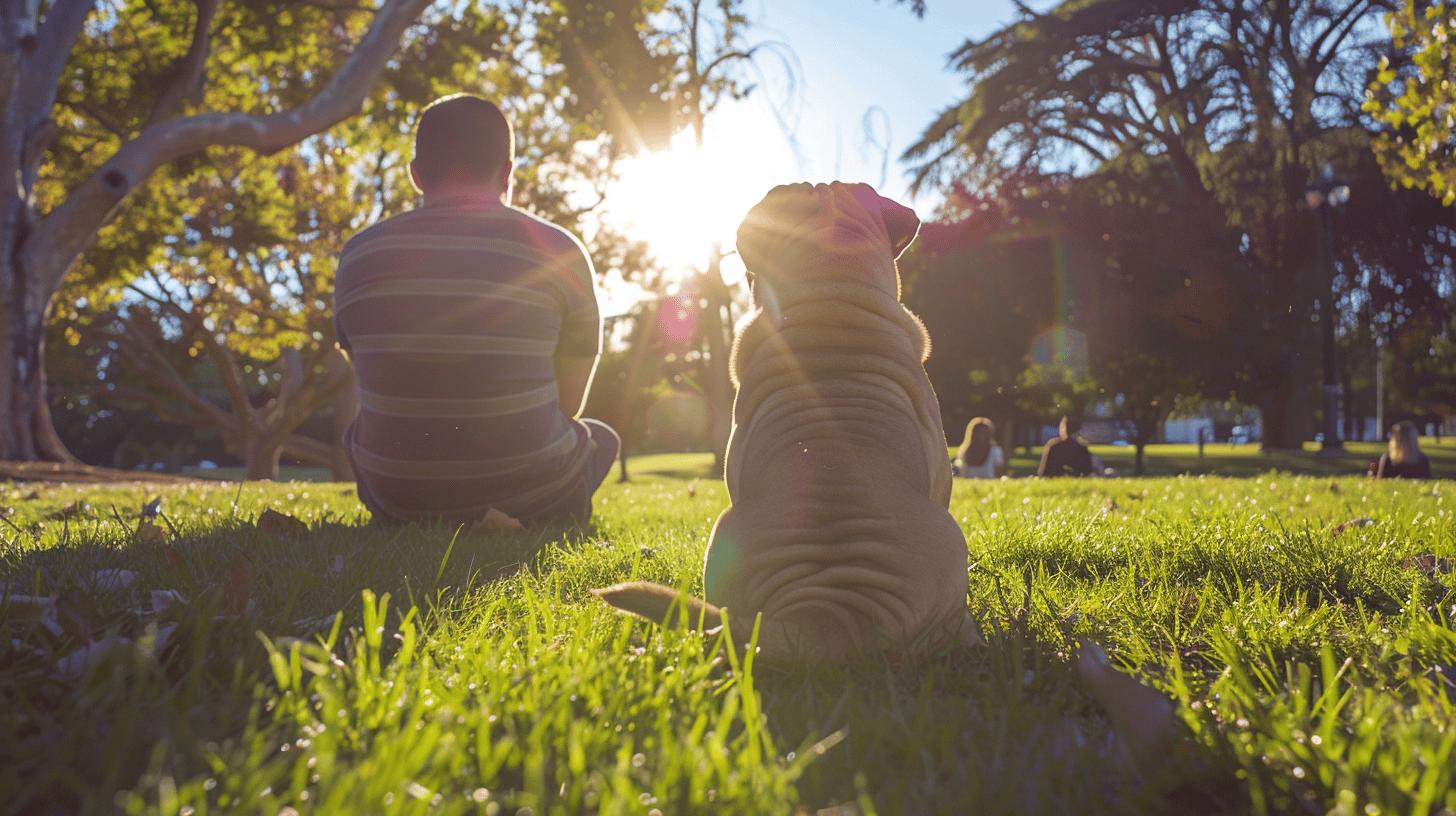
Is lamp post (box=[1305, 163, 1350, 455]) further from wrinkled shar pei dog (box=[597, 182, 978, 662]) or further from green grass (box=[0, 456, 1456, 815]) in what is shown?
wrinkled shar pei dog (box=[597, 182, 978, 662])

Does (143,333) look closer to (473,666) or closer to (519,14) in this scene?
(519,14)

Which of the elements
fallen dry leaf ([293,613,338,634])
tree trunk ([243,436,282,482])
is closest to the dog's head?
fallen dry leaf ([293,613,338,634])

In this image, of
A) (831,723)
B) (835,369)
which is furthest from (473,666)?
(835,369)

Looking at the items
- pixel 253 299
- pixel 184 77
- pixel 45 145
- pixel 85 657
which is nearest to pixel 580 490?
pixel 85 657

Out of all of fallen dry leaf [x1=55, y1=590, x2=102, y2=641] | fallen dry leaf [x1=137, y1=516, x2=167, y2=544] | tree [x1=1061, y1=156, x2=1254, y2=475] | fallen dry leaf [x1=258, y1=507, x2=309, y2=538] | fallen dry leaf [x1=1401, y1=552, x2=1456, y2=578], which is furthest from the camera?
tree [x1=1061, y1=156, x2=1254, y2=475]

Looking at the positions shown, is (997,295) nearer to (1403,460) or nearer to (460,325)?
(1403,460)

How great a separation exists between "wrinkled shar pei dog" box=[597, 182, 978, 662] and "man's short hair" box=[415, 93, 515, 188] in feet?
6.42

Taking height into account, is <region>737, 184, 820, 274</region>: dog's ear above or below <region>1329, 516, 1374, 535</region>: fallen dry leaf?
above

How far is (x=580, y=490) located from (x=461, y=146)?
1.88 metres

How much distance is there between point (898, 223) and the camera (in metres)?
2.60

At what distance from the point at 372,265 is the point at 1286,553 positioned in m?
3.87

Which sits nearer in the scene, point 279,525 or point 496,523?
point 279,525

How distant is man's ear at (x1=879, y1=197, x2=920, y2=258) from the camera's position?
259 centimetres

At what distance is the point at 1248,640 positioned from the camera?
7.00 feet
